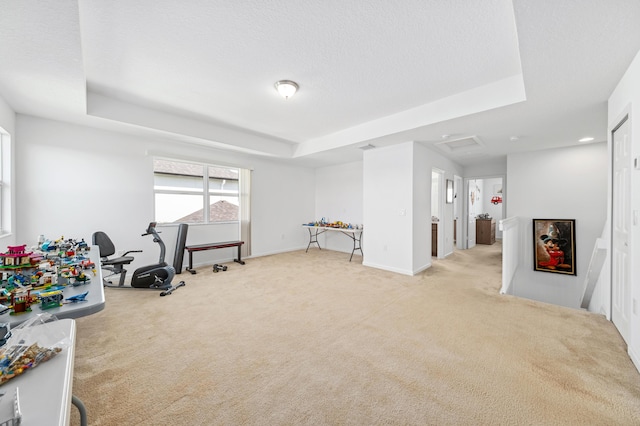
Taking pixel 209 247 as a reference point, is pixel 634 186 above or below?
above

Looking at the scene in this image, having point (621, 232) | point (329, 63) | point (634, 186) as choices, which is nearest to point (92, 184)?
point (329, 63)

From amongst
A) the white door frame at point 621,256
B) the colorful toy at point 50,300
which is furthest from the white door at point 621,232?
the colorful toy at point 50,300

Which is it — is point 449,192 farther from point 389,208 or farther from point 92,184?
point 92,184

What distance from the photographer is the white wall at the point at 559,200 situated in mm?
4637

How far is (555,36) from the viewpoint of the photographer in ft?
5.86

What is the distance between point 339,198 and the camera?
6926 millimetres

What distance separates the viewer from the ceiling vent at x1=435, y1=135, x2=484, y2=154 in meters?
4.43

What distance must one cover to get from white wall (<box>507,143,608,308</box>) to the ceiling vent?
3.67 ft

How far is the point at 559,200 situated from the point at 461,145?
214 centimetres

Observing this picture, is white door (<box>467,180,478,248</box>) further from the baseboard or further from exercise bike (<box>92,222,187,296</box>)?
exercise bike (<box>92,222,187,296</box>)

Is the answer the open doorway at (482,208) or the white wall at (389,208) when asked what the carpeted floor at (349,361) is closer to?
the white wall at (389,208)

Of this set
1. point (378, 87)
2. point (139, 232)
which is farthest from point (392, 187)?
point (139, 232)

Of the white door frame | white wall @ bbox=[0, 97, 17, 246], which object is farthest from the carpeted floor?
white wall @ bbox=[0, 97, 17, 246]

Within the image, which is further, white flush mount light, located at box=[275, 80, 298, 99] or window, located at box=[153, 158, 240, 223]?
window, located at box=[153, 158, 240, 223]
